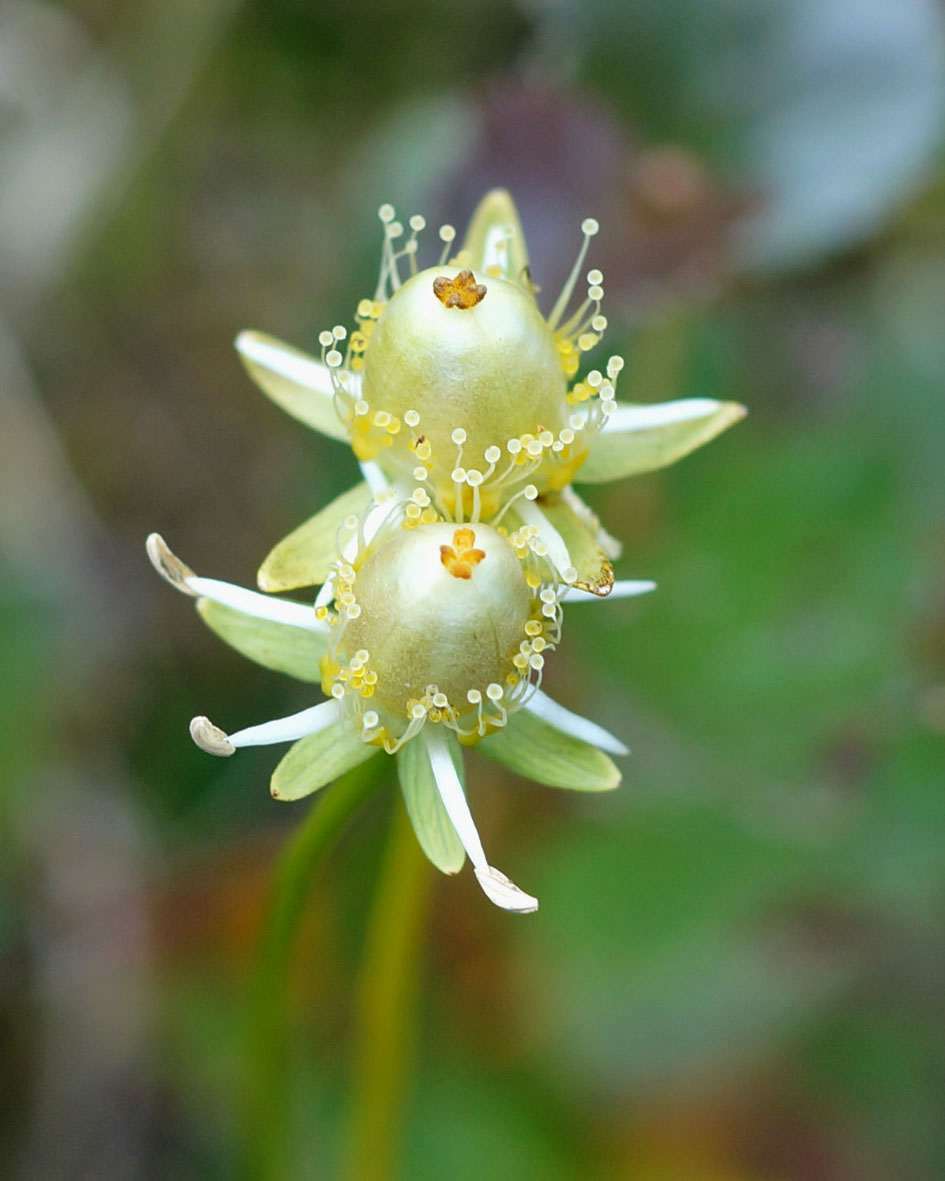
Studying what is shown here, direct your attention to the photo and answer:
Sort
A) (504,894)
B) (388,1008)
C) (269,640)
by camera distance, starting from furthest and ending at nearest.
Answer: (388,1008), (269,640), (504,894)

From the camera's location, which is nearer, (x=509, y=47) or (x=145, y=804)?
(x=145, y=804)

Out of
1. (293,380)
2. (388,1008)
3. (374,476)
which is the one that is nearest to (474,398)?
(374,476)

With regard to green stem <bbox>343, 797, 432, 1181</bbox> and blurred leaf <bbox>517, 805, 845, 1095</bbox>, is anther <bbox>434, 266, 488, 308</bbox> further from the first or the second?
blurred leaf <bbox>517, 805, 845, 1095</bbox>

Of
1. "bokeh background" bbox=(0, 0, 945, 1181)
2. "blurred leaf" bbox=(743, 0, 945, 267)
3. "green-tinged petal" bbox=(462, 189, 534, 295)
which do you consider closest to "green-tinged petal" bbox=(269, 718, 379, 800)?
"green-tinged petal" bbox=(462, 189, 534, 295)

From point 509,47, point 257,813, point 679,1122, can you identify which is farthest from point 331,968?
point 509,47

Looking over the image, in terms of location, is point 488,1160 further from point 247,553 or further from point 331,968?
point 247,553

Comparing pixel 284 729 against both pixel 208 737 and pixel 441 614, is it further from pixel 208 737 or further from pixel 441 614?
pixel 441 614

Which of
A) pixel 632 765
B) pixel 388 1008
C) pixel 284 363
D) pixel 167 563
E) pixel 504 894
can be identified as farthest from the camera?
pixel 632 765
